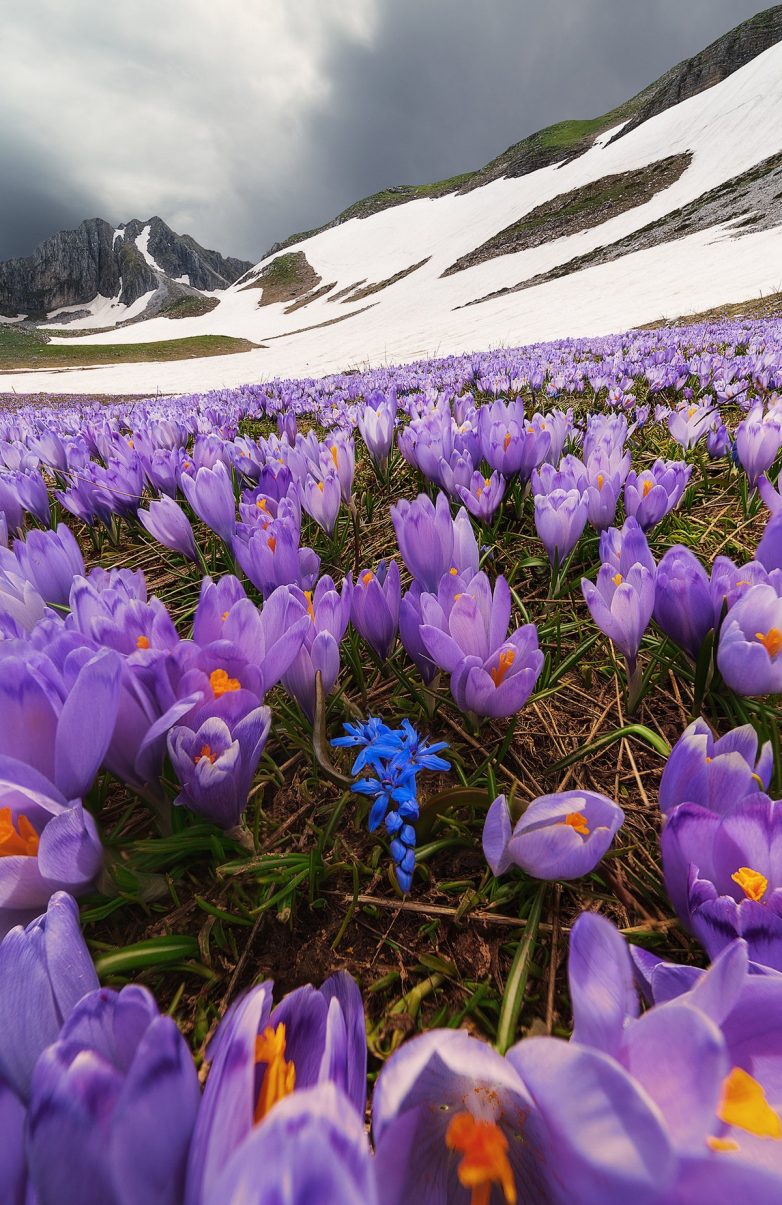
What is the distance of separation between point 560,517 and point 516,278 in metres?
38.4

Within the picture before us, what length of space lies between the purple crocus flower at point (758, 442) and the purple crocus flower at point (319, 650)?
1.43 m

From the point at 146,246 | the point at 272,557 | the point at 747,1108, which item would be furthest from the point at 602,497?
the point at 146,246

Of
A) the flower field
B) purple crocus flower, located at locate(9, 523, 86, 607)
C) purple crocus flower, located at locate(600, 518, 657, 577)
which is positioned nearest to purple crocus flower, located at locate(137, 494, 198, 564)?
the flower field

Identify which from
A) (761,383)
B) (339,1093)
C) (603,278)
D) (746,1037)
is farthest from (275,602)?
(603,278)

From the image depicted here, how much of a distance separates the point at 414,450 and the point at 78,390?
2420 centimetres

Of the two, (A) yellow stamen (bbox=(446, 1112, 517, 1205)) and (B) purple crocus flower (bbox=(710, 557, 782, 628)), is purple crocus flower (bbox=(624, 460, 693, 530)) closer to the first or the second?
(B) purple crocus flower (bbox=(710, 557, 782, 628))

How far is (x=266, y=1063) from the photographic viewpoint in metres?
0.44

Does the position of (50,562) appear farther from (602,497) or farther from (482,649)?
(602,497)

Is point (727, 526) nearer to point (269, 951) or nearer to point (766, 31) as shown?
point (269, 951)

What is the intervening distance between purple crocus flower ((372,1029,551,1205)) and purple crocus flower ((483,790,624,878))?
0.28 meters

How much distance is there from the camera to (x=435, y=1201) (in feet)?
1.33

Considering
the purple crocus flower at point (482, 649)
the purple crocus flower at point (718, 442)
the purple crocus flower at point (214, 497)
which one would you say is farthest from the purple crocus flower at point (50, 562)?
the purple crocus flower at point (718, 442)

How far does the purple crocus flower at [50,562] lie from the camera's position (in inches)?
46.0

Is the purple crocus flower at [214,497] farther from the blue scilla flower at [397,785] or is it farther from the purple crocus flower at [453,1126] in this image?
the purple crocus flower at [453,1126]
